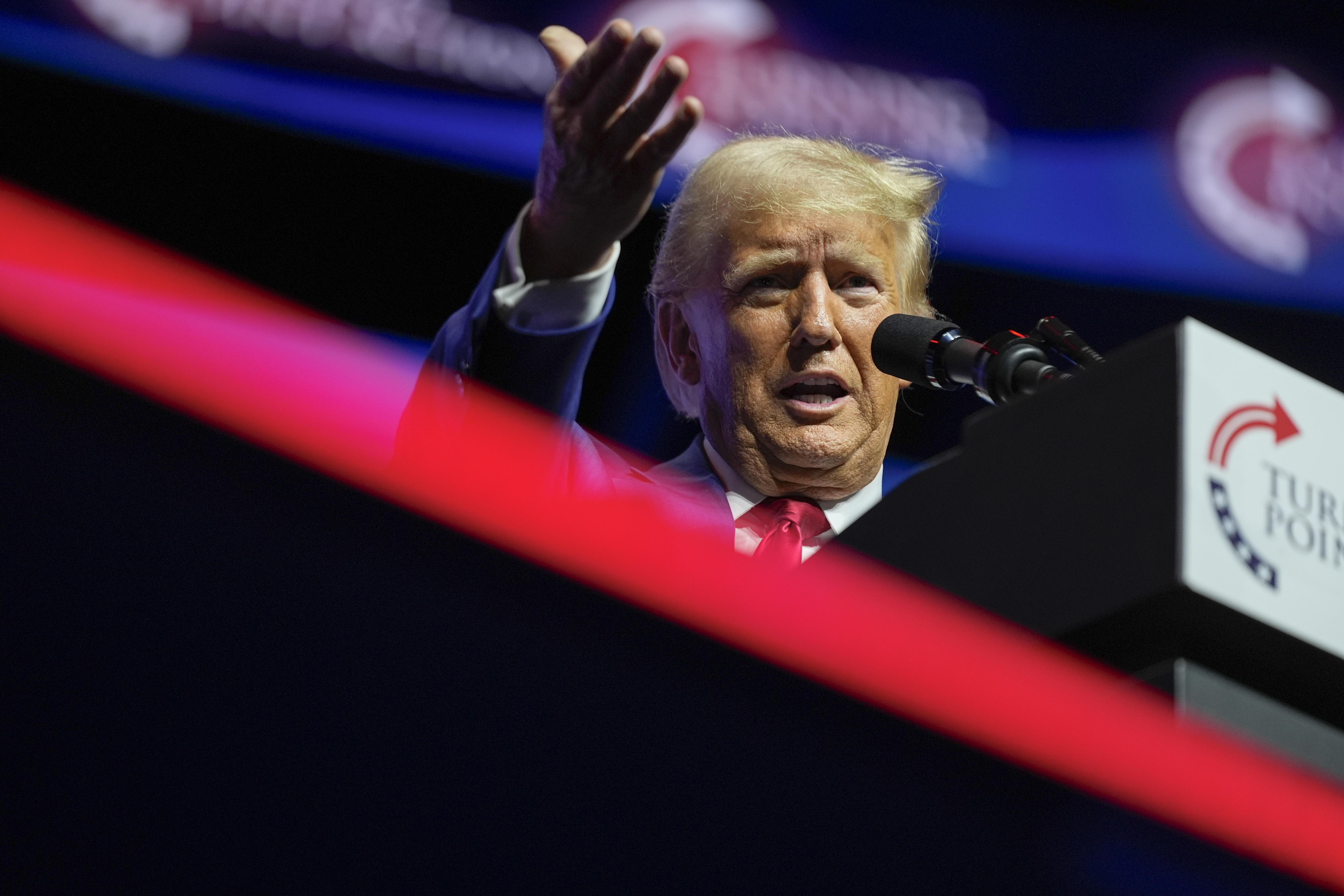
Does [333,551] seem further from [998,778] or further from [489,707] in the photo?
[998,778]

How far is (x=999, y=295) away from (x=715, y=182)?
1.23 metres

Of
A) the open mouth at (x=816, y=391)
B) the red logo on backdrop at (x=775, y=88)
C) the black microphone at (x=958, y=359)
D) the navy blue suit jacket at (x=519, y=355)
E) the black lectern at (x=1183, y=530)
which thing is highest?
the red logo on backdrop at (x=775, y=88)

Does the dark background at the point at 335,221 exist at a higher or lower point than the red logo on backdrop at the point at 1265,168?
lower

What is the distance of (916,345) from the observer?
1.08m

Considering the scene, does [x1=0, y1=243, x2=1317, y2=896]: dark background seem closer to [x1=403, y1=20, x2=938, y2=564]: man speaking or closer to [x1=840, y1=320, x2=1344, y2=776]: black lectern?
[x1=840, y1=320, x2=1344, y2=776]: black lectern

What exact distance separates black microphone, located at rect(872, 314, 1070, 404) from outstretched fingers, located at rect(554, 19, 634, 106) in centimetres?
31

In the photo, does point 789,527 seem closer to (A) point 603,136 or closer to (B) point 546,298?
(B) point 546,298

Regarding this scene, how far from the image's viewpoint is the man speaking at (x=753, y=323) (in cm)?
141

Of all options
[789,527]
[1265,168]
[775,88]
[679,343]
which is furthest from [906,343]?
[1265,168]

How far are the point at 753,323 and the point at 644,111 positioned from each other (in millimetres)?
707

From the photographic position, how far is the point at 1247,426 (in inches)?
27.3

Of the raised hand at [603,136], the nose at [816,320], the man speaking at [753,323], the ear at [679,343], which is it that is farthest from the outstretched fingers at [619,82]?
the ear at [679,343]

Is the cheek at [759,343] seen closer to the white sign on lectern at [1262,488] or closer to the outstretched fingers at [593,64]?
the outstretched fingers at [593,64]

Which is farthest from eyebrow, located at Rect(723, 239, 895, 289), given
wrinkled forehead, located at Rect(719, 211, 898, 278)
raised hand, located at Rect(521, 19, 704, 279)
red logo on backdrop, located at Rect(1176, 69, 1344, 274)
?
red logo on backdrop, located at Rect(1176, 69, 1344, 274)
